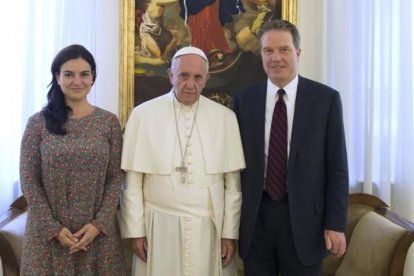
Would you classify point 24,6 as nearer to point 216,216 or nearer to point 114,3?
point 114,3

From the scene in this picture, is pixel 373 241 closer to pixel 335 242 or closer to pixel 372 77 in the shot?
pixel 335 242

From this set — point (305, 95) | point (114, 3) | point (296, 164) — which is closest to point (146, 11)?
point (114, 3)

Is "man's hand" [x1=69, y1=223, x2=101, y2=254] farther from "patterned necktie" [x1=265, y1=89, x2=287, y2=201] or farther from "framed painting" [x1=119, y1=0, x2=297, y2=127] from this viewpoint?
"framed painting" [x1=119, y1=0, x2=297, y2=127]

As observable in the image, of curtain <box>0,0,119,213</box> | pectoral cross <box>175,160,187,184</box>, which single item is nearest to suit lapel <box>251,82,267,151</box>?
pectoral cross <box>175,160,187,184</box>

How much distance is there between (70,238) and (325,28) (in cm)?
236

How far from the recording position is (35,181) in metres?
1.99

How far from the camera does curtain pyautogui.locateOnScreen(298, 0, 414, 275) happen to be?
111 inches

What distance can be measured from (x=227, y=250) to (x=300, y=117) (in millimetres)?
787

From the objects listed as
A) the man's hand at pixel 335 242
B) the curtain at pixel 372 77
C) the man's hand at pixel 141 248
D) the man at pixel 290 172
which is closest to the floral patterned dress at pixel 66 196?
the man's hand at pixel 141 248

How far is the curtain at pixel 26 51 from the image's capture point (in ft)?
9.84

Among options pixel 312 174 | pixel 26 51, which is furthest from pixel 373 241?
pixel 26 51

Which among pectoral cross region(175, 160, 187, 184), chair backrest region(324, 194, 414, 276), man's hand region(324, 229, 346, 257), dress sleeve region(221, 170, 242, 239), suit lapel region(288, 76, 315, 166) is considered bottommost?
chair backrest region(324, 194, 414, 276)

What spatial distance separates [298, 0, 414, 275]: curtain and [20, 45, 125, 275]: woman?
187 centimetres

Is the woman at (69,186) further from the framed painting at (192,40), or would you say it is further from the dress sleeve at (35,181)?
the framed painting at (192,40)
